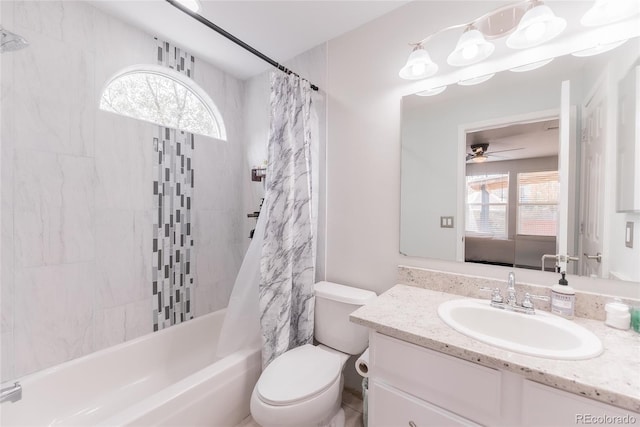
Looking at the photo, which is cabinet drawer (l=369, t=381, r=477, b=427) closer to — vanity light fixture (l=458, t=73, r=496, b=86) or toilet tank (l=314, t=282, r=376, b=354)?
toilet tank (l=314, t=282, r=376, b=354)

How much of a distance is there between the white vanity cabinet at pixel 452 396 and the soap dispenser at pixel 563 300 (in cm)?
47

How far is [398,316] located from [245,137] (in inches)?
84.0

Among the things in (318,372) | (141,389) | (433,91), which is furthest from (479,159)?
(141,389)

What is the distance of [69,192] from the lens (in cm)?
154

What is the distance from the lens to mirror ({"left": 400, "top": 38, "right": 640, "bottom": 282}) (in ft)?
3.42

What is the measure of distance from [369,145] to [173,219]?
1.59 metres

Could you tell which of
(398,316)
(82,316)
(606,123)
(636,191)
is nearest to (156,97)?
(82,316)

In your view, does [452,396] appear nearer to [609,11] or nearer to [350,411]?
[350,411]

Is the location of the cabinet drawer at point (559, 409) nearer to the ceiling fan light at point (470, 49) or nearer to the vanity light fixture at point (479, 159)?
the vanity light fixture at point (479, 159)

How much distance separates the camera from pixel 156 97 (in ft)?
6.62

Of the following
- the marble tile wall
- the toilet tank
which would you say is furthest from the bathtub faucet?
the toilet tank

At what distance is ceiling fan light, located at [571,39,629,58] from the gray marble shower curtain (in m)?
1.35

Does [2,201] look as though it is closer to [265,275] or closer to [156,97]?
[156,97]

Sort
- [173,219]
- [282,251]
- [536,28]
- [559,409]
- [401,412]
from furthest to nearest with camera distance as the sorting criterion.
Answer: [173,219]
[282,251]
[536,28]
[401,412]
[559,409]
